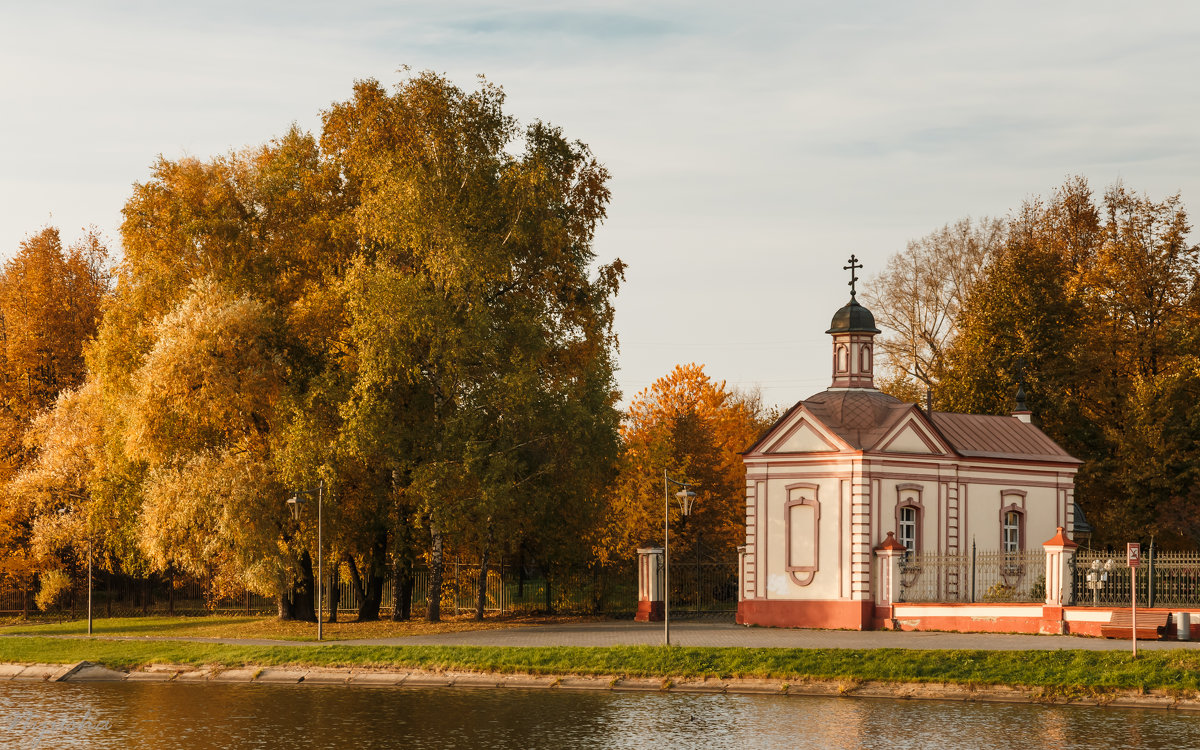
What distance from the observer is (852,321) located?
1587 inches

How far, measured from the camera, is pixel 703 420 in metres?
52.9

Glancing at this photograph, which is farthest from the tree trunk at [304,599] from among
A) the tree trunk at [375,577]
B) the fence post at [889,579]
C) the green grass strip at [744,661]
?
the fence post at [889,579]

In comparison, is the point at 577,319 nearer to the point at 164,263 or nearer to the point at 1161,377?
the point at 164,263

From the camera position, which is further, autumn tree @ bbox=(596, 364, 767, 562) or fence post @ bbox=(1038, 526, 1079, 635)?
autumn tree @ bbox=(596, 364, 767, 562)

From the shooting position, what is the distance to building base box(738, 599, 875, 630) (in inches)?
1406

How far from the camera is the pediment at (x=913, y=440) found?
3700cm

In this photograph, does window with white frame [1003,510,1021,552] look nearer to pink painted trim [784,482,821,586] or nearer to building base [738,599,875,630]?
building base [738,599,875,630]

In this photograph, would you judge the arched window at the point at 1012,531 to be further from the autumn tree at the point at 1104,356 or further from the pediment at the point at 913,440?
the autumn tree at the point at 1104,356

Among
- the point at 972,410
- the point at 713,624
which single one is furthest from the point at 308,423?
the point at 972,410

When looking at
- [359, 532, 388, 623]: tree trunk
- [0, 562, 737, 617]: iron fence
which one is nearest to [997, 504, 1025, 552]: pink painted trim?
[0, 562, 737, 617]: iron fence

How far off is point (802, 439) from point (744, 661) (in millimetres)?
12290

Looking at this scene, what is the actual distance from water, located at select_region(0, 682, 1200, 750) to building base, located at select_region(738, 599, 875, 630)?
11982mm

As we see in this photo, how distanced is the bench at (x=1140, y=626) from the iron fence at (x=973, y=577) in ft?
10.7

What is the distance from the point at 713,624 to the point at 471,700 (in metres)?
15.4
